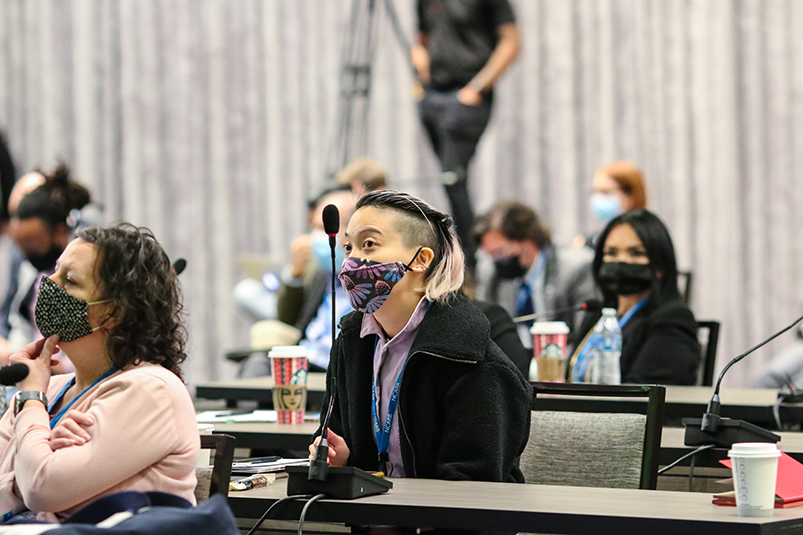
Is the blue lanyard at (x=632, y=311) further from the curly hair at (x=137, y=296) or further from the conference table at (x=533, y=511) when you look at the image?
the curly hair at (x=137, y=296)

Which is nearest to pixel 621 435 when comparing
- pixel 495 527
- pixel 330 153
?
pixel 495 527

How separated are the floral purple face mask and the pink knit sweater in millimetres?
505

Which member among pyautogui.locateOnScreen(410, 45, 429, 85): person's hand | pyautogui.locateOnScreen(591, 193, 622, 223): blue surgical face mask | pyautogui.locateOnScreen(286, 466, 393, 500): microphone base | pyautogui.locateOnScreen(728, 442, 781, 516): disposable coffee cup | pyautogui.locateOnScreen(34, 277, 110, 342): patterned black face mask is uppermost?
pyautogui.locateOnScreen(410, 45, 429, 85): person's hand

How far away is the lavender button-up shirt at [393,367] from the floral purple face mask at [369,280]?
0.24ft

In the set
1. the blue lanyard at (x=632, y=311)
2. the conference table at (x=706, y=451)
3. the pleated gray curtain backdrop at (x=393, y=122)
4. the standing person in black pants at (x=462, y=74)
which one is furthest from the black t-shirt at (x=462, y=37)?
the conference table at (x=706, y=451)

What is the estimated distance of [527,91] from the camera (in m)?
7.03

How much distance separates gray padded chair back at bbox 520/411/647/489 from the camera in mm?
2379

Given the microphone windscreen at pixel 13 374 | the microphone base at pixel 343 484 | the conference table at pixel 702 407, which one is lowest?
the conference table at pixel 702 407

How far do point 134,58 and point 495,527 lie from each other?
6335mm

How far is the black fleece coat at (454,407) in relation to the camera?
210cm

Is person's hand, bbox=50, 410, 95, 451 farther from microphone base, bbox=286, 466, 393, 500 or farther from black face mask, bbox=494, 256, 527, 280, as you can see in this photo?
black face mask, bbox=494, 256, 527, 280

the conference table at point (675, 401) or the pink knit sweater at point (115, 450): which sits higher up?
the pink knit sweater at point (115, 450)

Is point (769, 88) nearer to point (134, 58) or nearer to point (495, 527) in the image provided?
point (134, 58)

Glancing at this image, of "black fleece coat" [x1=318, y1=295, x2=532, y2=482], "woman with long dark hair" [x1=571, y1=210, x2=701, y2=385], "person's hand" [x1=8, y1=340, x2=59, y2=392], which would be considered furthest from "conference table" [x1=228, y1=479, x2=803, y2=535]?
"woman with long dark hair" [x1=571, y1=210, x2=701, y2=385]
